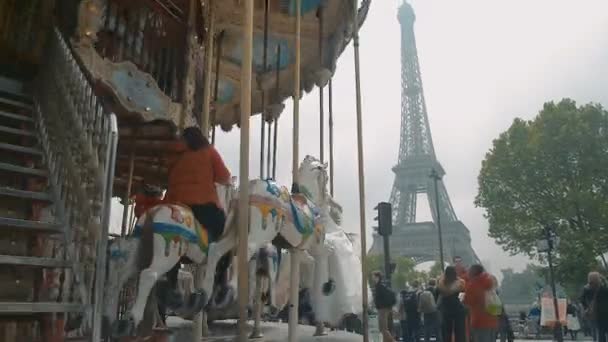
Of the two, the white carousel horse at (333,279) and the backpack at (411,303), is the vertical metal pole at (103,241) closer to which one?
the white carousel horse at (333,279)

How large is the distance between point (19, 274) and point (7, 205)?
688mm

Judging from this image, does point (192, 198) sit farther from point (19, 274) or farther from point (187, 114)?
point (187, 114)

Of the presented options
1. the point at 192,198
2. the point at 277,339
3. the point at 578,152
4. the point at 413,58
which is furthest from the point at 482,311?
the point at 413,58

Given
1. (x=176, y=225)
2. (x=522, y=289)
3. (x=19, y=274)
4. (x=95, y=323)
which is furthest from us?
(x=522, y=289)

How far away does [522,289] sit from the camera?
282 ft

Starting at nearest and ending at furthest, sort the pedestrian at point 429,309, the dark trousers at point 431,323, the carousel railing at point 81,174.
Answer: the carousel railing at point 81,174 < the pedestrian at point 429,309 < the dark trousers at point 431,323

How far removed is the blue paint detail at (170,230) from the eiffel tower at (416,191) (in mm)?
49854

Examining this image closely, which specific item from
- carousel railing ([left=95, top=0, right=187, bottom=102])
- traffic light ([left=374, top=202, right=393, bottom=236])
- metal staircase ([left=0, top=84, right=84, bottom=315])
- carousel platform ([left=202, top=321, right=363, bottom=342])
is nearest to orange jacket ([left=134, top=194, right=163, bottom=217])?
metal staircase ([left=0, top=84, right=84, bottom=315])

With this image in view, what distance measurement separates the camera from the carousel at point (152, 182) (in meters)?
4.25

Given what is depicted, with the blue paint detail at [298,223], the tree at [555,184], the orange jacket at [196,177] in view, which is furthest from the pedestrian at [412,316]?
the tree at [555,184]

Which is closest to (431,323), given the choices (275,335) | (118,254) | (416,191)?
(275,335)

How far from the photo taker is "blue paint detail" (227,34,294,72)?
10.7 meters

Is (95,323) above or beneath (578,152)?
beneath

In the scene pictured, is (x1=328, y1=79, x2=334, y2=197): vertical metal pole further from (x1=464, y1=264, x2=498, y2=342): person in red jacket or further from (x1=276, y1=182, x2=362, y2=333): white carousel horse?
(x1=464, y1=264, x2=498, y2=342): person in red jacket
